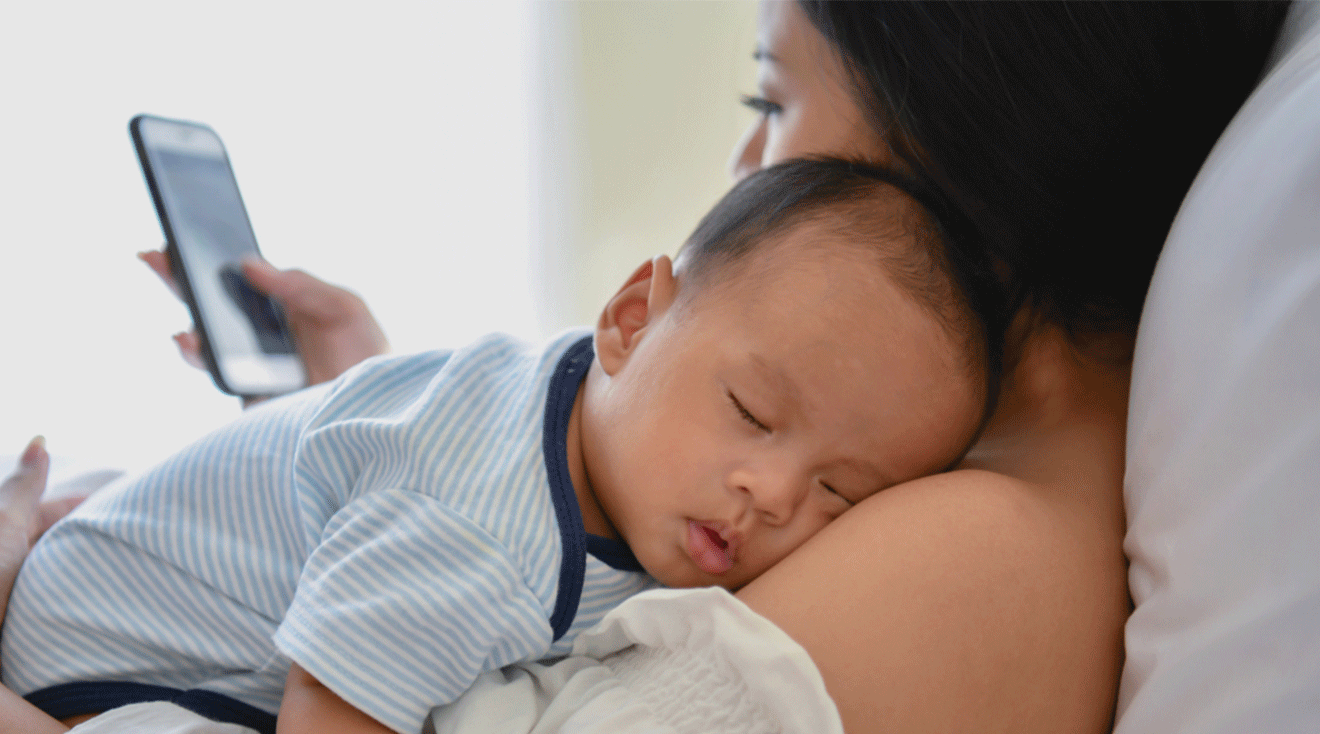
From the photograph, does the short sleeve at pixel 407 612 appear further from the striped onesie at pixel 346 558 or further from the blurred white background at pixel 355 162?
the blurred white background at pixel 355 162

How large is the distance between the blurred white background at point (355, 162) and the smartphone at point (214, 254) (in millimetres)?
139

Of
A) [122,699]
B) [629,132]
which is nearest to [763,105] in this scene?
[122,699]

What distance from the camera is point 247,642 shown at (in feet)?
2.57

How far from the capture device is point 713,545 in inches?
29.1

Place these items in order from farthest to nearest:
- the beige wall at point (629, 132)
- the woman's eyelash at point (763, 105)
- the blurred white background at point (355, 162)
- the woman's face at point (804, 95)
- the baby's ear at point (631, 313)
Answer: the beige wall at point (629, 132) < the blurred white background at point (355, 162) < the woman's eyelash at point (763, 105) < the woman's face at point (804, 95) < the baby's ear at point (631, 313)

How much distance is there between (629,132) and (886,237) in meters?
2.13

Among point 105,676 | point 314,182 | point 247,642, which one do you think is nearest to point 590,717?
point 247,642

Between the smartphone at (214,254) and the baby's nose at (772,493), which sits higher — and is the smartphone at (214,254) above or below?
above

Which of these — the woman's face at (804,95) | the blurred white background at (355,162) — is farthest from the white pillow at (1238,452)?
the blurred white background at (355,162)

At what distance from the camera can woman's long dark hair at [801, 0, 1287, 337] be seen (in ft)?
2.61

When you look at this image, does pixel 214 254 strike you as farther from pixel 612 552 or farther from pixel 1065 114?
pixel 1065 114

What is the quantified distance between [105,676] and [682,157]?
2369 millimetres

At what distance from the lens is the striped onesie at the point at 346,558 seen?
25.1 inches

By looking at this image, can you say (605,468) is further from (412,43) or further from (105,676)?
(412,43)
